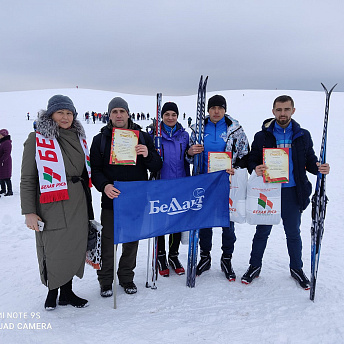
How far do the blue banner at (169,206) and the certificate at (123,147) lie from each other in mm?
246

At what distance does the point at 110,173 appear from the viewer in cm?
323

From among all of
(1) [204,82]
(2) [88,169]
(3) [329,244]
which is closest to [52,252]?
(2) [88,169]

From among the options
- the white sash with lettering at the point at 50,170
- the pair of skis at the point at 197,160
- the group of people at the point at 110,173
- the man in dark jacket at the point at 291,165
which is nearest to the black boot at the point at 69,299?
the group of people at the point at 110,173

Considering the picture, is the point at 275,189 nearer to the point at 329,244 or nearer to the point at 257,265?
the point at 257,265

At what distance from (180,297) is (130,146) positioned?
1.86m

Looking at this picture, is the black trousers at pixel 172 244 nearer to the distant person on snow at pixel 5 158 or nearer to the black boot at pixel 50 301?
the black boot at pixel 50 301

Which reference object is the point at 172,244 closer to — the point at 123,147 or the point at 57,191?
the point at 123,147

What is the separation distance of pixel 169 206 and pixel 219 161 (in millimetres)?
816

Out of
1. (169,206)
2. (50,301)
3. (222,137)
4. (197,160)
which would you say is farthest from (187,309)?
(222,137)

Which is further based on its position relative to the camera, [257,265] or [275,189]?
[257,265]

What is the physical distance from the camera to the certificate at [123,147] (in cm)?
304

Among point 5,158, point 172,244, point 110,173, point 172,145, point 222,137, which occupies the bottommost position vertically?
point 172,244

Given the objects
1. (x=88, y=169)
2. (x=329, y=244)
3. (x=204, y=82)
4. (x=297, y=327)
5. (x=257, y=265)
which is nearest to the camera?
(x=297, y=327)

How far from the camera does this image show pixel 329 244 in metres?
4.77
